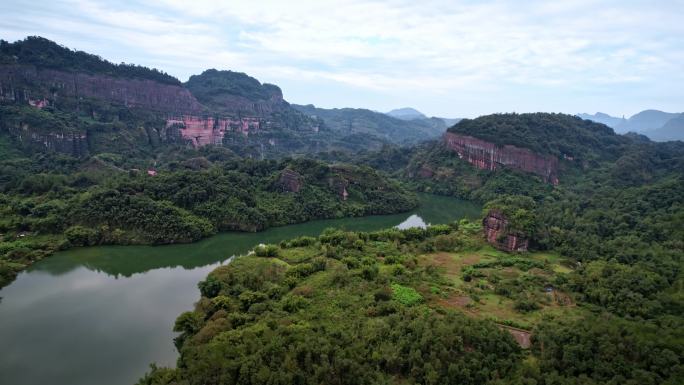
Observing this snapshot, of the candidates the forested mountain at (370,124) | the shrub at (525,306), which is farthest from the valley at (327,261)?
the forested mountain at (370,124)

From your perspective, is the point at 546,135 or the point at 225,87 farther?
the point at 225,87

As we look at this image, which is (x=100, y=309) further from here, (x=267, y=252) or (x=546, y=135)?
(x=546, y=135)

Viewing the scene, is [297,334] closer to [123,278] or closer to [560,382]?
[560,382]

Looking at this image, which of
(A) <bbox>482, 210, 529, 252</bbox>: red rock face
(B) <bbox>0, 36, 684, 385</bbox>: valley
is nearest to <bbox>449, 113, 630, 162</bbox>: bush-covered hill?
(B) <bbox>0, 36, 684, 385</bbox>: valley

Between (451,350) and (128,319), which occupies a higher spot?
(451,350)

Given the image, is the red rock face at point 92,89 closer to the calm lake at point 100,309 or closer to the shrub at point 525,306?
the calm lake at point 100,309

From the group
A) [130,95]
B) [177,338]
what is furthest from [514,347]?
[130,95]

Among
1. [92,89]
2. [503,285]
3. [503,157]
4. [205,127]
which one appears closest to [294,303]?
[503,285]
